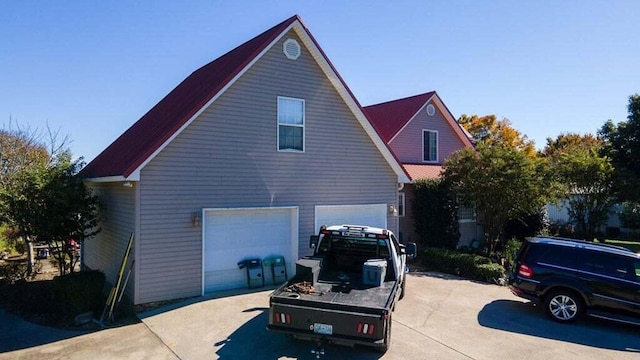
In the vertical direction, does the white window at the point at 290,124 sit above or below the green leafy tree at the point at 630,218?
above

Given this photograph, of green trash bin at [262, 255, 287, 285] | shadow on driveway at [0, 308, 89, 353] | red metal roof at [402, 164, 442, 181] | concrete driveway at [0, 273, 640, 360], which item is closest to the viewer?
concrete driveway at [0, 273, 640, 360]

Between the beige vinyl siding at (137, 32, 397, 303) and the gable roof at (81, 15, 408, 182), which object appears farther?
the beige vinyl siding at (137, 32, 397, 303)

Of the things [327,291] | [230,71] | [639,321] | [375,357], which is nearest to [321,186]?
[230,71]

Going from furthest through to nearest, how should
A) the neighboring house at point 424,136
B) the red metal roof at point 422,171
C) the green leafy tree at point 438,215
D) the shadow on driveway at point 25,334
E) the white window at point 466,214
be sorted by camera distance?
the neighboring house at point 424,136 → the red metal roof at point 422,171 → the white window at point 466,214 → the green leafy tree at point 438,215 → the shadow on driveway at point 25,334

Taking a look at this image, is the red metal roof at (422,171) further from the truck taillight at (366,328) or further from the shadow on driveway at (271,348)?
the truck taillight at (366,328)

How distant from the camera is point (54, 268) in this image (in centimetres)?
1552

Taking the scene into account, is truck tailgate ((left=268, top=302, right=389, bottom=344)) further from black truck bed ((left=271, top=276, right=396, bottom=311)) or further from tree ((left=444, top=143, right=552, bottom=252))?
tree ((left=444, top=143, right=552, bottom=252))

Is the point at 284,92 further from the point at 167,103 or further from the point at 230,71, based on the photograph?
the point at 167,103

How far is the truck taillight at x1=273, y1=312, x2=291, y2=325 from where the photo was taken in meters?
6.59

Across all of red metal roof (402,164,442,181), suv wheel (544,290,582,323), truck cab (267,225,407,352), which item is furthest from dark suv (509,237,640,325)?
red metal roof (402,164,442,181)

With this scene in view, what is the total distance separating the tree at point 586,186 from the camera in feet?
62.4

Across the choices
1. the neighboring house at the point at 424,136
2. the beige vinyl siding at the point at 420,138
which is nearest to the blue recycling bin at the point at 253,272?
the neighboring house at the point at 424,136

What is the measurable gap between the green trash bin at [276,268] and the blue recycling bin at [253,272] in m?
0.26

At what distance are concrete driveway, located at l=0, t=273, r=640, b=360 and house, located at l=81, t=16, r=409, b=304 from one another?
1.34 meters
